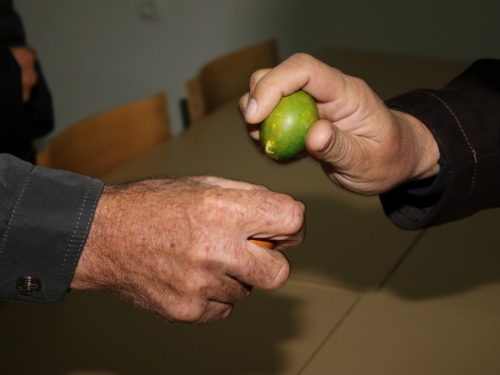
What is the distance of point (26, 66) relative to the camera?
2336mm

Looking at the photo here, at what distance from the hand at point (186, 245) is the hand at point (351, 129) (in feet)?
0.39

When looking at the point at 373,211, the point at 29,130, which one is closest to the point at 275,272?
the point at 373,211

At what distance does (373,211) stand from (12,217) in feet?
2.93

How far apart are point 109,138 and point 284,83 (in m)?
1.09

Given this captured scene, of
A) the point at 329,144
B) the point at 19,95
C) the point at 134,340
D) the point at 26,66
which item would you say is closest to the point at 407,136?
the point at 329,144

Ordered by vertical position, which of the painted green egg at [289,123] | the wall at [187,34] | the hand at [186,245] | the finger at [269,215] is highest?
the painted green egg at [289,123]

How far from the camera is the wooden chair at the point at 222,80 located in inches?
91.3

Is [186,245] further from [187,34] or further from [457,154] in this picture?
[187,34]

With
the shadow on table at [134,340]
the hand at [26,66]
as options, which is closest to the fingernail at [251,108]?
the shadow on table at [134,340]

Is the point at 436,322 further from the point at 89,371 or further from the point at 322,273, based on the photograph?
the point at 89,371

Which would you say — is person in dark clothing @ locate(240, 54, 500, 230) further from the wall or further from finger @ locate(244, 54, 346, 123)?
the wall

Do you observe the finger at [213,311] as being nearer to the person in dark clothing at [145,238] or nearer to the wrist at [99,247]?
the person in dark clothing at [145,238]

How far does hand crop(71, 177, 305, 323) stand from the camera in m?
0.98

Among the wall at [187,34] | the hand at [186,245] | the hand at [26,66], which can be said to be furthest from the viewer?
the wall at [187,34]
